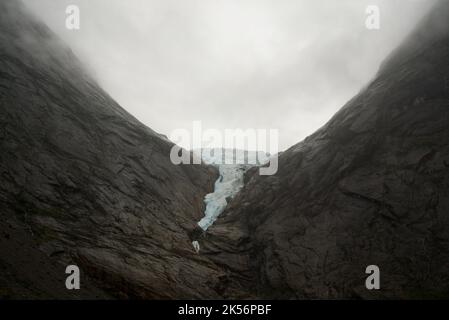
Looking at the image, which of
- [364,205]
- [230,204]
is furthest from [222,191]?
[364,205]

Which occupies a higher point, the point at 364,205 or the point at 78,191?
the point at 78,191

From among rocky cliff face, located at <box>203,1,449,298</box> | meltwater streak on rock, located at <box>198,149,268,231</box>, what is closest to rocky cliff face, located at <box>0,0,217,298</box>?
meltwater streak on rock, located at <box>198,149,268,231</box>

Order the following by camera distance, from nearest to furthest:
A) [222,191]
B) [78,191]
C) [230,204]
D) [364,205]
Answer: [78,191] → [364,205] → [230,204] → [222,191]

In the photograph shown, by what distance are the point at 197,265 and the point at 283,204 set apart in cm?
1194

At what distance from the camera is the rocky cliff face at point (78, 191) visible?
20.8 metres

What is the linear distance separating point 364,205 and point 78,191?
938 inches

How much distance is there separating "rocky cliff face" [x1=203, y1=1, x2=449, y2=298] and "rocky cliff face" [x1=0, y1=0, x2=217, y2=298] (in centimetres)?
550

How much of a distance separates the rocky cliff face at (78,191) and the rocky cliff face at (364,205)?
550 cm

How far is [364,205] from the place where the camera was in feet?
94.4

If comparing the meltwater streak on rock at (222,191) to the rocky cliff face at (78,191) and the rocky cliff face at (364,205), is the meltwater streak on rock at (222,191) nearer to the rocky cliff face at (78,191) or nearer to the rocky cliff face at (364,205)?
the rocky cliff face at (78,191)

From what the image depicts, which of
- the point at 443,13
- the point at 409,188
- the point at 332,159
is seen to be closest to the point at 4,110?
the point at 332,159

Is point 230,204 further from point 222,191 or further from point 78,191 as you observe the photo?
point 78,191

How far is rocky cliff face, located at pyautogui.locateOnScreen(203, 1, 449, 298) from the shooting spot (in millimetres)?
24703

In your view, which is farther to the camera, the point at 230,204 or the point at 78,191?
the point at 230,204
